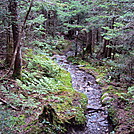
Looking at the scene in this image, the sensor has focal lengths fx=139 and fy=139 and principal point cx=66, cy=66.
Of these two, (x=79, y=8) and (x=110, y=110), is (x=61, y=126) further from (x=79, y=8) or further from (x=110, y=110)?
(x=79, y=8)

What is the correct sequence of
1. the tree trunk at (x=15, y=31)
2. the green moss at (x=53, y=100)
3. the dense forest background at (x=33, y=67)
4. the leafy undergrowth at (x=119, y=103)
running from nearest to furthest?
1. the green moss at (x=53, y=100)
2. the dense forest background at (x=33, y=67)
3. the leafy undergrowth at (x=119, y=103)
4. the tree trunk at (x=15, y=31)

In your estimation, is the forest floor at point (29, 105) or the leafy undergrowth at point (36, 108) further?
the leafy undergrowth at point (36, 108)

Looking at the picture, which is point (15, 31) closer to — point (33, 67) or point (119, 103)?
point (33, 67)

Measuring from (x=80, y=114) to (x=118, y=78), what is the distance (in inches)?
204

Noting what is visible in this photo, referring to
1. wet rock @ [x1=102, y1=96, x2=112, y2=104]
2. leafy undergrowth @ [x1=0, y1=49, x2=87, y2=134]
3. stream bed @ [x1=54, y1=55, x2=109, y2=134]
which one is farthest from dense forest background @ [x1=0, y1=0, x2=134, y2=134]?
stream bed @ [x1=54, y1=55, x2=109, y2=134]

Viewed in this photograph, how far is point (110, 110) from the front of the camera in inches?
249

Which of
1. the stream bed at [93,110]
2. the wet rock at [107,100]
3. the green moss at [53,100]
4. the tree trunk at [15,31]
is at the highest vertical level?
the tree trunk at [15,31]

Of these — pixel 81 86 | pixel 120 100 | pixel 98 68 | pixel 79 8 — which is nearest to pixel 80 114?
pixel 120 100

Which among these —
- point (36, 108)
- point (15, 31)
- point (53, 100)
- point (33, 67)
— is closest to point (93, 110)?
point (53, 100)

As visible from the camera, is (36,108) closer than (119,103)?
Yes

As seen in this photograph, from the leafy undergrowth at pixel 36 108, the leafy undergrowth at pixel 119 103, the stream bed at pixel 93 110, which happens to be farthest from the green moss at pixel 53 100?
the leafy undergrowth at pixel 119 103

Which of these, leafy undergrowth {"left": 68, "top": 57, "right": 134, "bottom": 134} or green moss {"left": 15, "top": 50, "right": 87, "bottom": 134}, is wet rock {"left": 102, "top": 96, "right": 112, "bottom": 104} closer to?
leafy undergrowth {"left": 68, "top": 57, "right": 134, "bottom": 134}

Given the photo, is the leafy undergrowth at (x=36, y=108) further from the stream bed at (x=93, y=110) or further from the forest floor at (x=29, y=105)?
the stream bed at (x=93, y=110)

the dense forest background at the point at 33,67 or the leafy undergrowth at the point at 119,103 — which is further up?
the dense forest background at the point at 33,67
